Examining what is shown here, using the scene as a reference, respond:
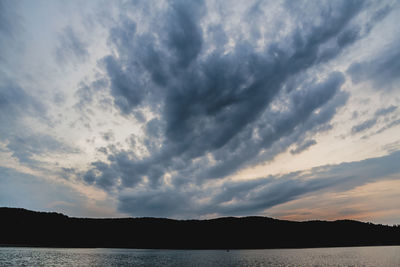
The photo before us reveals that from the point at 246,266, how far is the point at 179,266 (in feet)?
77.1

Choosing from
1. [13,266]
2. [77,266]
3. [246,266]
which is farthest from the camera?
[246,266]

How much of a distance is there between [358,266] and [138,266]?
76.3 m

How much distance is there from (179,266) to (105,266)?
81.8 feet

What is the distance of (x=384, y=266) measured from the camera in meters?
85.4

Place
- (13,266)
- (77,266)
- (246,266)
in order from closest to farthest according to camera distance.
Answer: (13,266) < (77,266) < (246,266)

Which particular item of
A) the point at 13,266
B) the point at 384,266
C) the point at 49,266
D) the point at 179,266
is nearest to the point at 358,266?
the point at 384,266

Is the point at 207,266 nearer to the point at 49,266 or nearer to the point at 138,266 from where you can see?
the point at 138,266

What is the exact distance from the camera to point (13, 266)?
72.3 m

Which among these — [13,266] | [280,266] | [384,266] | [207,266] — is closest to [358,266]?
[384,266]

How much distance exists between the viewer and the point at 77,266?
7956 centimetres

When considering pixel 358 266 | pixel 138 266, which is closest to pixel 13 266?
pixel 138 266

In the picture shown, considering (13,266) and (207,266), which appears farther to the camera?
(207,266)

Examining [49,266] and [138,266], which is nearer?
[49,266]

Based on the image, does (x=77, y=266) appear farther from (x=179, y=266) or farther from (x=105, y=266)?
(x=179, y=266)
